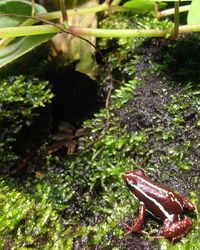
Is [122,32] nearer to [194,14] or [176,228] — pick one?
[194,14]

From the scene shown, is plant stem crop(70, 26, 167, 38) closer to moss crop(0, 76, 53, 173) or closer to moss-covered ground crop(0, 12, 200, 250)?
moss-covered ground crop(0, 12, 200, 250)

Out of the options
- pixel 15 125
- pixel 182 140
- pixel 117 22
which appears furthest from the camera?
pixel 117 22

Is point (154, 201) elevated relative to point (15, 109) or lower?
lower

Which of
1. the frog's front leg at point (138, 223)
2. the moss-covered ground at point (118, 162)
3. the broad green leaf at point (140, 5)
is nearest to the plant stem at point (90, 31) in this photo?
the moss-covered ground at point (118, 162)

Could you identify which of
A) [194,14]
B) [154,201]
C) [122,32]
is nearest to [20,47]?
[122,32]

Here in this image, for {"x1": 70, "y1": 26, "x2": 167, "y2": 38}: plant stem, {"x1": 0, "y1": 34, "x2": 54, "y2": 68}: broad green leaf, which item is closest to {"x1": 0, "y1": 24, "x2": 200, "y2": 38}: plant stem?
{"x1": 70, "y1": 26, "x2": 167, "y2": 38}: plant stem

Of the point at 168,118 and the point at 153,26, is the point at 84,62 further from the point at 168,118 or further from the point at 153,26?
the point at 168,118

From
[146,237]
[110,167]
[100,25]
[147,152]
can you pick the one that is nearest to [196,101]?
[147,152]
